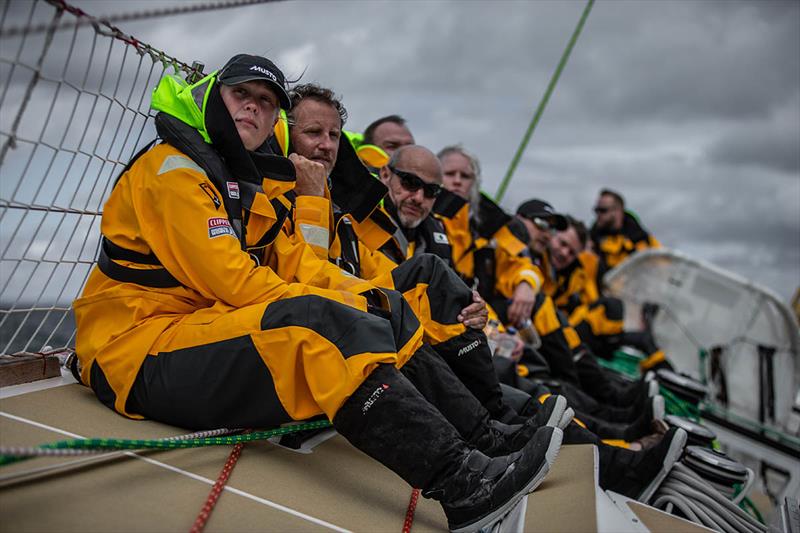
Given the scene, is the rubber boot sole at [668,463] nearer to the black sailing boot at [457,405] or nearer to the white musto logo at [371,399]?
the black sailing boot at [457,405]

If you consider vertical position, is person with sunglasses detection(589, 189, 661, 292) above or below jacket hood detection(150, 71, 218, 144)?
above

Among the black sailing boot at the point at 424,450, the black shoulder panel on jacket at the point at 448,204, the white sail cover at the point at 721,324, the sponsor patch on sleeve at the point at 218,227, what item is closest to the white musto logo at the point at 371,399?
the black sailing boot at the point at 424,450

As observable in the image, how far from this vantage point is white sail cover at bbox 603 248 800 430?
6199mm

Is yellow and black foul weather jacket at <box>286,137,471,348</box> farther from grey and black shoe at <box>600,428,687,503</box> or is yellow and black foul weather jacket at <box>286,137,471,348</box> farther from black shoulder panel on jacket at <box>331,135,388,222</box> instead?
grey and black shoe at <box>600,428,687,503</box>

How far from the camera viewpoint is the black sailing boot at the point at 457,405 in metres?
2.29

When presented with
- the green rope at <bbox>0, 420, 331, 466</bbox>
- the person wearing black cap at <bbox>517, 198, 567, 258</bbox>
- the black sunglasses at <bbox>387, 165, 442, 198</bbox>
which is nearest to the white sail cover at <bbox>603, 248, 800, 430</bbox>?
the person wearing black cap at <bbox>517, 198, 567, 258</bbox>

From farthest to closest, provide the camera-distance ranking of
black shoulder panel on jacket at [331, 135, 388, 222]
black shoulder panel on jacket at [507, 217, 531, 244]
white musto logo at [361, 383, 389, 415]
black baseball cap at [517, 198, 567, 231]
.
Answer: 1. black baseball cap at [517, 198, 567, 231]
2. black shoulder panel on jacket at [507, 217, 531, 244]
3. black shoulder panel on jacket at [331, 135, 388, 222]
4. white musto logo at [361, 383, 389, 415]

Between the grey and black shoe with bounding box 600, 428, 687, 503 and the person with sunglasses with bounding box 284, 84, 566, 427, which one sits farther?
the grey and black shoe with bounding box 600, 428, 687, 503

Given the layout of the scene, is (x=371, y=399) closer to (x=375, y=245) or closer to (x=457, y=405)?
(x=457, y=405)

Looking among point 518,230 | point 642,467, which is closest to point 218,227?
point 642,467

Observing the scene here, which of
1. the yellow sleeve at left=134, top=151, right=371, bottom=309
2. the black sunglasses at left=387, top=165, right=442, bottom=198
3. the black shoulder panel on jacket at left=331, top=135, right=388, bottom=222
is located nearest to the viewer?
the yellow sleeve at left=134, top=151, right=371, bottom=309

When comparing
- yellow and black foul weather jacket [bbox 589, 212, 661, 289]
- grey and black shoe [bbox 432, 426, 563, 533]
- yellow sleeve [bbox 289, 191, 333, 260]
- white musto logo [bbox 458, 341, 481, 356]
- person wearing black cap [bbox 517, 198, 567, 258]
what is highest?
yellow and black foul weather jacket [bbox 589, 212, 661, 289]

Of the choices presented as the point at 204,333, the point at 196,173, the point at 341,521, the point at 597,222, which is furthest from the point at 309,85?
the point at 597,222

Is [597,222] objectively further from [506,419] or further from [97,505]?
[97,505]
